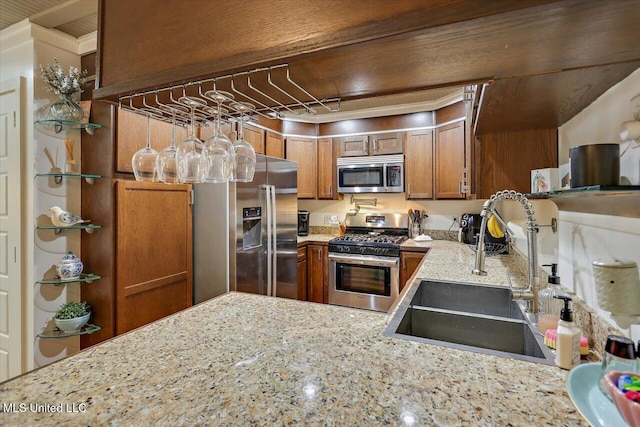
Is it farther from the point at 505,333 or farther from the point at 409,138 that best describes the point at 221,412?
the point at 409,138

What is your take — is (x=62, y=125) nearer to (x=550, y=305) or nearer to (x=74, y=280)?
(x=74, y=280)

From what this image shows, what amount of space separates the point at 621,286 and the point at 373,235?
3.18m

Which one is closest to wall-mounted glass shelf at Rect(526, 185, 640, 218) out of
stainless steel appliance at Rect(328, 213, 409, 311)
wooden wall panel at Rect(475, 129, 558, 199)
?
wooden wall panel at Rect(475, 129, 558, 199)

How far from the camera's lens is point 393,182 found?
369 cm

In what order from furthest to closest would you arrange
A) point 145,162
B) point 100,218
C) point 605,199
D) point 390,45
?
point 100,218, point 145,162, point 605,199, point 390,45

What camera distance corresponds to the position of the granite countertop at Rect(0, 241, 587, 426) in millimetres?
657

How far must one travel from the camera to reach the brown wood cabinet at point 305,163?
405cm

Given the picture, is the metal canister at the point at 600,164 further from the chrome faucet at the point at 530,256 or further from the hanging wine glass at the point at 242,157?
the hanging wine glass at the point at 242,157

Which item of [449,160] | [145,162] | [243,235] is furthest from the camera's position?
[449,160]

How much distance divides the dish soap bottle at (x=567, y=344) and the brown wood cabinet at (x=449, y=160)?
8.50 feet

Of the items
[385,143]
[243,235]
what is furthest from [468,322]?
[385,143]

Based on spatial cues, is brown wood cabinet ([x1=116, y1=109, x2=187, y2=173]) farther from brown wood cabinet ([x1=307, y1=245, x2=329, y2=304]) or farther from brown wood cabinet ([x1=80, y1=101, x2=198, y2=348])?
brown wood cabinet ([x1=307, y1=245, x2=329, y2=304])

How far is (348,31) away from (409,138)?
3.21 meters

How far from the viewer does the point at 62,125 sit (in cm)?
216
